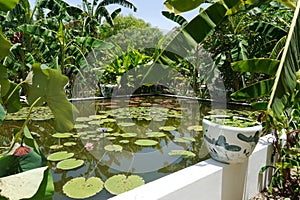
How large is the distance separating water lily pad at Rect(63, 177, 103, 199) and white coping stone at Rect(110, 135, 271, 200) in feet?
2.09

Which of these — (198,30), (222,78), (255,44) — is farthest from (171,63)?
(222,78)

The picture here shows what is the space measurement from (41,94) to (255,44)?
558 centimetres

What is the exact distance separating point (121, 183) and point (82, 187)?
0.91ft

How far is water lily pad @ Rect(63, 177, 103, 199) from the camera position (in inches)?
65.3

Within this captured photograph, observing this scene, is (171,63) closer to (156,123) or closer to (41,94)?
(41,94)

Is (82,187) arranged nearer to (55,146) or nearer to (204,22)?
(55,146)

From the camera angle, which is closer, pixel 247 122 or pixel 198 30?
pixel 198 30

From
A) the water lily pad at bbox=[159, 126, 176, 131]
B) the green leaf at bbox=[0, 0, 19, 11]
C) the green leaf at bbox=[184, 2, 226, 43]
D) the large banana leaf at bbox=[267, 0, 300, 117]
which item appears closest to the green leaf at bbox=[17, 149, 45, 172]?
the green leaf at bbox=[0, 0, 19, 11]

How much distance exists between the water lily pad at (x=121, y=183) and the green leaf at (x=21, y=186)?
131 centimetres

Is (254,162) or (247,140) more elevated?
(247,140)

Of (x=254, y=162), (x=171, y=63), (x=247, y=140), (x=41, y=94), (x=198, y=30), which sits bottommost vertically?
(x=254, y=162)

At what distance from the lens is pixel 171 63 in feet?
4.85

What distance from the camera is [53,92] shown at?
71 centimetres

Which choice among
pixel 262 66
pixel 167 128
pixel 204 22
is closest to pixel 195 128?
pixel 167 128
